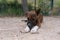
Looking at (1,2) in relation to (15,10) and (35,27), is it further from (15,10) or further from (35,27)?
(35,27)

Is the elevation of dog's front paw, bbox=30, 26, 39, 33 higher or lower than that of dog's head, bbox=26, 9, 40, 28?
lower

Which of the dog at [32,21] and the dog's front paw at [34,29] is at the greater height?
the dog at [32,21]

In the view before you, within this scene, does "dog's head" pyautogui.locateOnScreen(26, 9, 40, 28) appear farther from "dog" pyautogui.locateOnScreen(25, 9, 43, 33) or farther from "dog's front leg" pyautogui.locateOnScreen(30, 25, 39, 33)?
"dog's front leg" pyautogui.locateOnScreen(30, 25, 39, 33)

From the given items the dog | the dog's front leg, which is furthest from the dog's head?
the dog's front leg

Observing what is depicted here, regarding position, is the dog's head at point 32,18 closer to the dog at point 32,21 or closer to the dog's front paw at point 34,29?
the dog at point 32,21

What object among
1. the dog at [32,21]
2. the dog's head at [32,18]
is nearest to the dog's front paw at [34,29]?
the dog at [32,21]

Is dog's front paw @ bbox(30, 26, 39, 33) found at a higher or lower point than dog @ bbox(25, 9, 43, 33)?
lower

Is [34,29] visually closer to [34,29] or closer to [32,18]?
[34,29]

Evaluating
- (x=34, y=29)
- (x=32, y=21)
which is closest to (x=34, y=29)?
(x=34, y=29)

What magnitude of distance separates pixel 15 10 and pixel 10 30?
10.7 ft

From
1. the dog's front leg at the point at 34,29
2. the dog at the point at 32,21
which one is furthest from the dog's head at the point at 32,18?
the dog's front leg at the point at 34,29

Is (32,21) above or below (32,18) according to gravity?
below

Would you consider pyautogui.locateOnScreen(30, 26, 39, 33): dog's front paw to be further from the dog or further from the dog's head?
the dog's head

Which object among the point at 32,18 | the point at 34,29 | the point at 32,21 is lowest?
the point at 34,29
